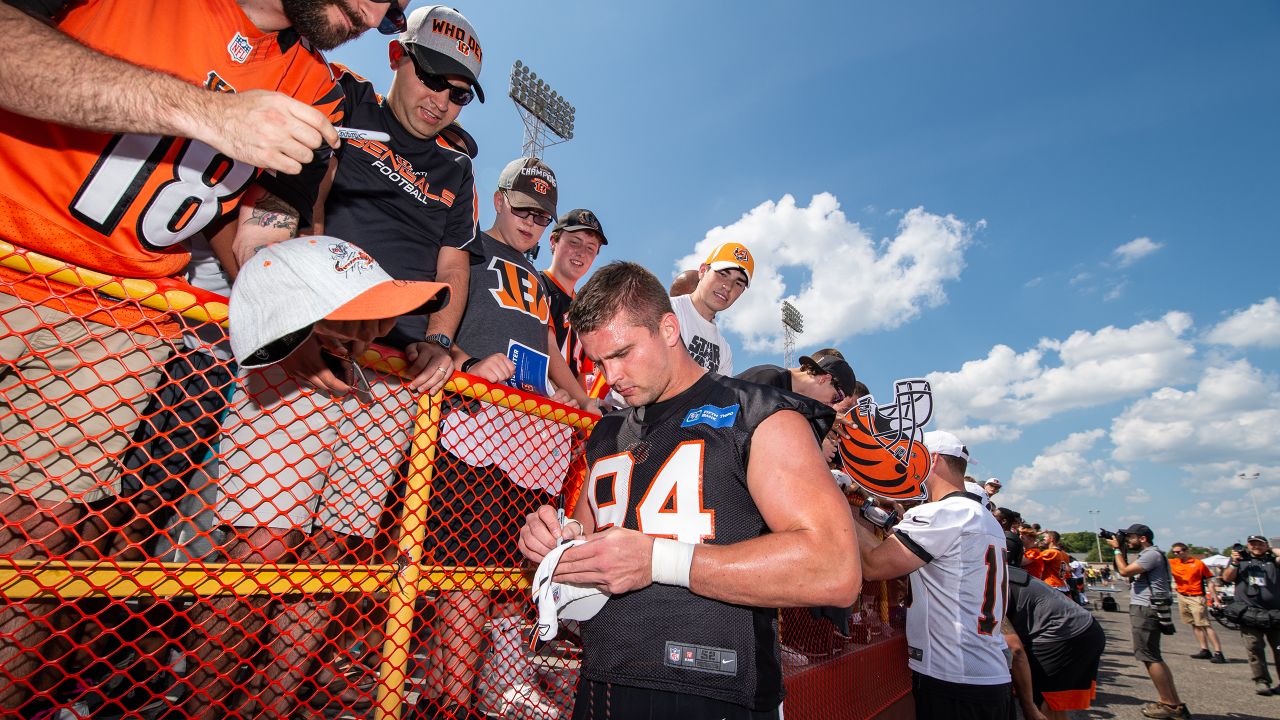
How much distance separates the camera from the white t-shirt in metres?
4.84

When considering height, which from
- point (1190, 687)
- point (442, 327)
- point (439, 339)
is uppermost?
point (442, 327)

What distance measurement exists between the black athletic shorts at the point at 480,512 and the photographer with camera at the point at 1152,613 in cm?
1001

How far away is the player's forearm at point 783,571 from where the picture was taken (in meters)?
1.69

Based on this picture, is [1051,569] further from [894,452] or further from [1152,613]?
[894,452]

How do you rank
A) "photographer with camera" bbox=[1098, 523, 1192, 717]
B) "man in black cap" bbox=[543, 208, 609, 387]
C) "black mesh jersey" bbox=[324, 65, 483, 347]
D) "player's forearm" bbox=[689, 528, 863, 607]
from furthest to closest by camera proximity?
"photographer with camera" bbox=[1098, 523, 1192, 717]
"man in black cap" bbox=[543, 208, 609, 387]
"black mesh jersey" bbox=[324, 65, 483, 347]
"player's forearm" bbox=[689, 528, 863, 607]

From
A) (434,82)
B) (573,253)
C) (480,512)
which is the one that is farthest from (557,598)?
(573,253)

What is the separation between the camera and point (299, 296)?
5.05 ft

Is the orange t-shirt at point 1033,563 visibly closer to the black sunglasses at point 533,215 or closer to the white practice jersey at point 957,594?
the white practice jersey at point 957,594

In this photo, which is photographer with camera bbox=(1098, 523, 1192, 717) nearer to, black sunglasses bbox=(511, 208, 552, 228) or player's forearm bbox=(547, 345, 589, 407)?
player's forearm bbox=(547, 345, 589, 407)

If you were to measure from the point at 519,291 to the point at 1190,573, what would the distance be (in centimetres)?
1677

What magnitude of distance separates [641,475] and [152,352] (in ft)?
5.14

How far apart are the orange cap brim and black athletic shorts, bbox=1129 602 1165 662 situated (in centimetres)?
1092

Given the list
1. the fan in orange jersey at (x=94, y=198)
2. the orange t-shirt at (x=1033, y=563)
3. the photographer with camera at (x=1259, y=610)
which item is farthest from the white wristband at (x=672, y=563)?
the photographer with camera at (x=1259, y=610)

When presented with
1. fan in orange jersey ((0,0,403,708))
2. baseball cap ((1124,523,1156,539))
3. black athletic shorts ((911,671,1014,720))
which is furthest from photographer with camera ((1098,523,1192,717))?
fan in orange jersey ((0,0,403,708))
